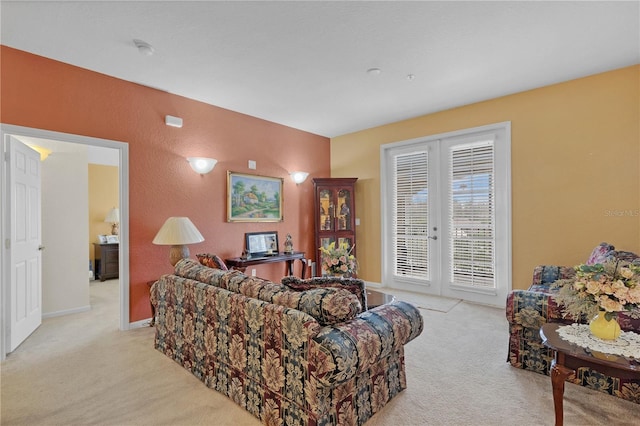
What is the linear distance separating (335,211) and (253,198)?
1.52m

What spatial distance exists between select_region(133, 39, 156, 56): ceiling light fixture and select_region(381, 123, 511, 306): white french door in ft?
12.2

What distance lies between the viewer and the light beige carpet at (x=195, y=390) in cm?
197

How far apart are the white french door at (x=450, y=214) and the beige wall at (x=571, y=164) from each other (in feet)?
0.54

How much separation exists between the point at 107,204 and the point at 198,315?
6079 millimetres

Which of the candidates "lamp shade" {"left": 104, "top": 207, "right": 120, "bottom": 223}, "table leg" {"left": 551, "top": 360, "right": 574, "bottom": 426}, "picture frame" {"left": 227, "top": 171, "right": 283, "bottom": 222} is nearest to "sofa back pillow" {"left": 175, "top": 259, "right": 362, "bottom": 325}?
"table leg" {"left": 551, "top": 360, "right": 574, "bottom": 426}

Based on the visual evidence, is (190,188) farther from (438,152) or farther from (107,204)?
(107,204)

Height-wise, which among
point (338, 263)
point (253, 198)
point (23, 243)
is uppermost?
point (253, 198)

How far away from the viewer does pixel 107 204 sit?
6.99 metres

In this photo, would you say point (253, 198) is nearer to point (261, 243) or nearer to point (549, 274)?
point (261, 243)

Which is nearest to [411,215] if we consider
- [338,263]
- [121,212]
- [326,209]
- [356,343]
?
[326,209]

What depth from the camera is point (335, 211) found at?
5.54m

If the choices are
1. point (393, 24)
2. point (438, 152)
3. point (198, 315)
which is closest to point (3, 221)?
point (198, 315)

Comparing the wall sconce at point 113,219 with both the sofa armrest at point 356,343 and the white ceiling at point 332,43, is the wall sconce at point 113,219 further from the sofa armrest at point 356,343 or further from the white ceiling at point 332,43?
the sofa armrest at point 356,343

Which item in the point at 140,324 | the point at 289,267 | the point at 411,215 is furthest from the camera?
the point at 411,215
